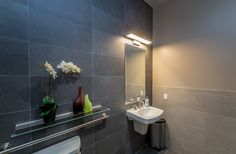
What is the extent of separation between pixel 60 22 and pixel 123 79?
1138 mm

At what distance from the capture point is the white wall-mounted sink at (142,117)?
1682 mm

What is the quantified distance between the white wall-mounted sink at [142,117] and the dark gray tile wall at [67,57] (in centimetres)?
13

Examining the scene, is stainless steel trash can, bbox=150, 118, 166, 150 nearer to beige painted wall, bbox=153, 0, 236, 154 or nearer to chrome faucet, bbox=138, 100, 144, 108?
beige painted wall, bbox=153, 0, 236, 154

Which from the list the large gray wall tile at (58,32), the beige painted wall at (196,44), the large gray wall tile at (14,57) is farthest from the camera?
the beige painted wall at (196,44)

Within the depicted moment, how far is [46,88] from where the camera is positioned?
1.06 m

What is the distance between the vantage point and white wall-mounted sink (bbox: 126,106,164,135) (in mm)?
1682

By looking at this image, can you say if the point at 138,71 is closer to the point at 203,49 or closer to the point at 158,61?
the point at 158,61

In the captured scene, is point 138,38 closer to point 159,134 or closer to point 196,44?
point 196,44

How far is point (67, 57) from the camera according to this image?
121 cm

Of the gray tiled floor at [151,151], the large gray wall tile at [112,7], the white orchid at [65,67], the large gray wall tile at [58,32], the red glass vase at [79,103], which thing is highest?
the large gray wall tile at [112,7]

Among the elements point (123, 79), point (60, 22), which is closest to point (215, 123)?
point (123, 79)

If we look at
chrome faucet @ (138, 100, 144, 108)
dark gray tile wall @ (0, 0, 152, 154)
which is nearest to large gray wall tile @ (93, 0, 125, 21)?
dark gray tile wall @ (0, 0, 152, 154)

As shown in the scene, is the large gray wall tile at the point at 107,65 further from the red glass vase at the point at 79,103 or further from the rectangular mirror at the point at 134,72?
the red glass vase at the point at 79,103

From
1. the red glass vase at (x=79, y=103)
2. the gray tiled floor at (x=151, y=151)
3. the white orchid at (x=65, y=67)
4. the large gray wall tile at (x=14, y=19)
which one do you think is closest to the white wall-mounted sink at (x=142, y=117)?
the gray tiled floor at (x=151, y=151)
